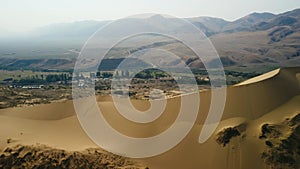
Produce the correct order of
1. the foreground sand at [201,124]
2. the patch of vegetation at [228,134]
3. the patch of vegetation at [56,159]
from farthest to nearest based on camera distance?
the patch of vegetation at [228,134]
the foreground sand at [201,124]
the patch of vegetation at [56,159]

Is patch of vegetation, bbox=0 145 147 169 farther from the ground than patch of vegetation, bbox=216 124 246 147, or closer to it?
closer to it

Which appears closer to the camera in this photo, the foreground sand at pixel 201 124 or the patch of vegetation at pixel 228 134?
the foreground sand at pixel 201 124

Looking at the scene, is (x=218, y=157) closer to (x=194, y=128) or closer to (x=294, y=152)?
(x=194, y=128)

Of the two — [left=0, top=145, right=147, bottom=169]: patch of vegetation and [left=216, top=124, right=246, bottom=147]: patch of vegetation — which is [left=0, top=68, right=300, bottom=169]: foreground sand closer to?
[left=216, top=124, right=246, bottom=147]: patch of vegetation

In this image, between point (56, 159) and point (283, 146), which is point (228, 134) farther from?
point (56, 159)

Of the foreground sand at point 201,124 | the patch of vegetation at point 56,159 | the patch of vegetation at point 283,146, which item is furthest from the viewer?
the foreground sand at point 201,124

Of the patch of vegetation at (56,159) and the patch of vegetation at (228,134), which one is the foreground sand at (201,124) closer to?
the patch of vegetation at (228,134)

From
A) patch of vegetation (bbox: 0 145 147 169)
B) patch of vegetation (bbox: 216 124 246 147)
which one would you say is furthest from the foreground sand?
patch of vegetation (bbox: 0 145 147 169)

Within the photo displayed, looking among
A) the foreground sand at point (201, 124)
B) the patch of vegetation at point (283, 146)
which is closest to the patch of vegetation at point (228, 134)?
the foreground sand at point (201, 124)

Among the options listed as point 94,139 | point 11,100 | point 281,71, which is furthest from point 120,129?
point 11,100

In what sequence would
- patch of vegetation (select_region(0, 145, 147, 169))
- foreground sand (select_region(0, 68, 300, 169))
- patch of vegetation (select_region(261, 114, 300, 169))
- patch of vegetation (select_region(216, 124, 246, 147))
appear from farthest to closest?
patch of vegetation (select_region(216, 124, 246, 147)), foreground sand (select_region(0, 68, 300, 169)), patch of vegetation (select_region(261, 114, 300, 169)), patch of vegetation (select_region(0, 145, 147, 169))

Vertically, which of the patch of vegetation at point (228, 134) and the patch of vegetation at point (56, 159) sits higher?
the patch of vegetation at point (228, 134)
